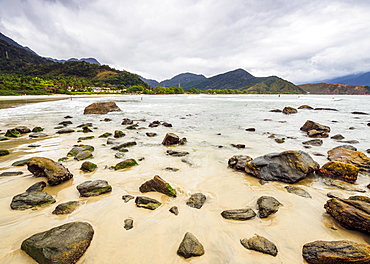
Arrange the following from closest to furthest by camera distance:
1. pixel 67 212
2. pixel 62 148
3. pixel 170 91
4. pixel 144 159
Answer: pixel 67 212 < pixel 144 159 < pixel 62 148 < pixel 170 91

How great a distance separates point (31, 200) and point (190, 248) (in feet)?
12.0

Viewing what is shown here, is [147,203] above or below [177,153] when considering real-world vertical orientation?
above

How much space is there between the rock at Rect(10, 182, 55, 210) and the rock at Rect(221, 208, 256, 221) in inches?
152

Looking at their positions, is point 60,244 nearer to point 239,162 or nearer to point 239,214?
point 239,214

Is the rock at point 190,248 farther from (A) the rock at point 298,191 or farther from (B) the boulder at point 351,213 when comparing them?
(A) the rock at point 298,191

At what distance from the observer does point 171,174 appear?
5477 mm

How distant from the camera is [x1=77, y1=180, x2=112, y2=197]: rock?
4180 mm

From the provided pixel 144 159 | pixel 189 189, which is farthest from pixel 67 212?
pixel 144 159

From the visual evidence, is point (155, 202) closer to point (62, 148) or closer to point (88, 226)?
point (88, 226)

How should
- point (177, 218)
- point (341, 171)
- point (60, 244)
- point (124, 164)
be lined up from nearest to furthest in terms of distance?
point (60, 244) < point (177, 218) < point (341, 171) < point (124, 164)

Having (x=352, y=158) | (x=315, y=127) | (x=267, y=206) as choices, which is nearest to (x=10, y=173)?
(x=267, y=206)

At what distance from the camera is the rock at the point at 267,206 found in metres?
3.56

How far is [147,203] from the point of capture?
12.5 feet

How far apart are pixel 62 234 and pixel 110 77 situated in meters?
185
